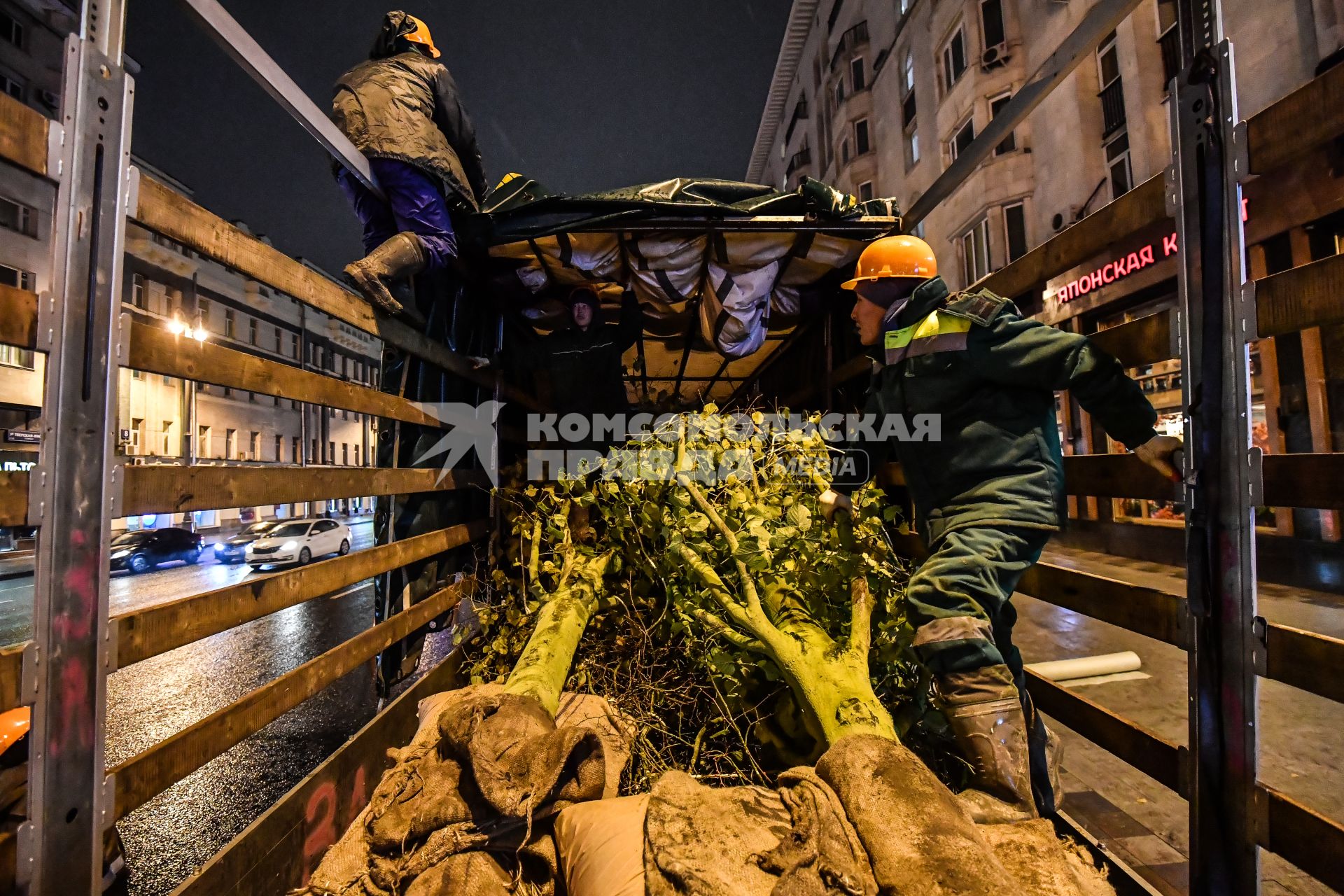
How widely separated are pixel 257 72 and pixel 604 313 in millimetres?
3685

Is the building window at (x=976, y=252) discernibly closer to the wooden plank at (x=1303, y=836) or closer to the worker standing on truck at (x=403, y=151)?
the worker standing on truck at (x=403, y=151)

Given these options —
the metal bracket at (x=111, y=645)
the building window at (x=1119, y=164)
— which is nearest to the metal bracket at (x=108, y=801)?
the metal bracket at (x=111, y=645)

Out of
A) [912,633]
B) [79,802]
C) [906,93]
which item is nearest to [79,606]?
[79,802]

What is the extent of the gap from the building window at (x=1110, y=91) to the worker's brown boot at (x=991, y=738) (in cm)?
1572

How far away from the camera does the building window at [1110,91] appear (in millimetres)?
12961

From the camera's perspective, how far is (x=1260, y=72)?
9.23 m

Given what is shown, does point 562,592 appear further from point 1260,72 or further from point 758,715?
point 1260,72

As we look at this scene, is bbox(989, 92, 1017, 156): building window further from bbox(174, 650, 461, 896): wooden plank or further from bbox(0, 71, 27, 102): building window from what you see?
bbox(174, 650, 461, 896): wooden plank

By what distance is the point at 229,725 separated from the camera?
73.8 inches

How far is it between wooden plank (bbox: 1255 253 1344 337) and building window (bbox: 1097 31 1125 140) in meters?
15.2

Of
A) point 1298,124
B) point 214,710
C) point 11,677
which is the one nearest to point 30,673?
point 11,677

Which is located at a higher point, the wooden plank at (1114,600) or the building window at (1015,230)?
the building window at (1015,230)

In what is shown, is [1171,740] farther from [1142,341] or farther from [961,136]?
[961,136]

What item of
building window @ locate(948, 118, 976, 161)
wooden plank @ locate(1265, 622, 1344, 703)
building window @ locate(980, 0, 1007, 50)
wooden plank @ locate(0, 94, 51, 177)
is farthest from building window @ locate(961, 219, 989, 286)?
wooden plank @ locate(0, 94, 51, 177)
